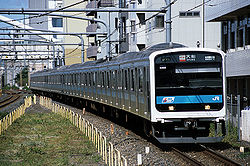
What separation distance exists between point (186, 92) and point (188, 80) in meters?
0.34

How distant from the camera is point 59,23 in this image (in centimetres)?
10200

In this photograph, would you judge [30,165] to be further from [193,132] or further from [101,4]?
[101,4]

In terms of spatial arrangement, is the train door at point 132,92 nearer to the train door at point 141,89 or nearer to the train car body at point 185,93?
the train door at point 141,89

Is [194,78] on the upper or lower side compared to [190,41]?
lower

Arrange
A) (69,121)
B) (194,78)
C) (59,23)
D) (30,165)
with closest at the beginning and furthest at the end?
(30,165), (194,78), (69,121), (59,23)

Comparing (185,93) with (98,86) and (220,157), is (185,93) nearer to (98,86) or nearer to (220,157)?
(220,157)

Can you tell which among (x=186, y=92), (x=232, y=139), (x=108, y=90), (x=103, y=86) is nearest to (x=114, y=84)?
(x=108, y=90)

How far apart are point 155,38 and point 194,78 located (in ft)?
73.6

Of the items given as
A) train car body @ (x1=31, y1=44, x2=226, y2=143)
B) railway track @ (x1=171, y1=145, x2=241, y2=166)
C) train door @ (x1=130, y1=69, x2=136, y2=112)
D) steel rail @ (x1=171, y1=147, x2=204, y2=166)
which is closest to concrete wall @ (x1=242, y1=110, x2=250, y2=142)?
railway track @ (x1=171, y1=145, x2=241, y2=166)

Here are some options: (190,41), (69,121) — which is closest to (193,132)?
(69,121)

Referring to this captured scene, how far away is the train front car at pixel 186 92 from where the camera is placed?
13422mm

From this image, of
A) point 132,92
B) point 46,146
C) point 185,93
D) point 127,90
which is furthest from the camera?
point 127,90

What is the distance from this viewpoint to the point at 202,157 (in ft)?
41.1

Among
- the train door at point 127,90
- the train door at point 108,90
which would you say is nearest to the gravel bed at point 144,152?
the train door at point 127,90
